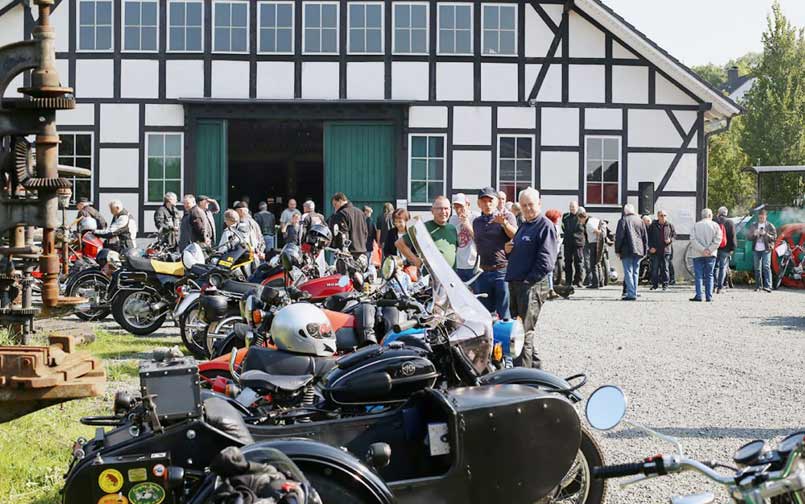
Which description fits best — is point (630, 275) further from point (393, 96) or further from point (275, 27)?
point (275, 27)

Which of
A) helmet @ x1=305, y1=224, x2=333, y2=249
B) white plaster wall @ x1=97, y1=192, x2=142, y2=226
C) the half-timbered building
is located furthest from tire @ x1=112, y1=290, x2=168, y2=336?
white plaster wall @ x1=97, y1=192, x2=142, y2=226

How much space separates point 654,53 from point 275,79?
8.63 m

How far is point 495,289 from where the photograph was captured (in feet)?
32.3

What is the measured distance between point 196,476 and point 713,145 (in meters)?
43.7

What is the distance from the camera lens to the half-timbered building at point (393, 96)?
73.7 ft

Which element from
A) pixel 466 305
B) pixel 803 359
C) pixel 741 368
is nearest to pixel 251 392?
pixel 466 305

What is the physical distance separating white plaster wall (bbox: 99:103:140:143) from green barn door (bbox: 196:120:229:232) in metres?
1.39

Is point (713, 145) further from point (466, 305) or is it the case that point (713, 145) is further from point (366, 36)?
point (466, 305)

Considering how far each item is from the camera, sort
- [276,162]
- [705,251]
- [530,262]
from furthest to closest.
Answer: [276,162] → [705,251] → [530,262]

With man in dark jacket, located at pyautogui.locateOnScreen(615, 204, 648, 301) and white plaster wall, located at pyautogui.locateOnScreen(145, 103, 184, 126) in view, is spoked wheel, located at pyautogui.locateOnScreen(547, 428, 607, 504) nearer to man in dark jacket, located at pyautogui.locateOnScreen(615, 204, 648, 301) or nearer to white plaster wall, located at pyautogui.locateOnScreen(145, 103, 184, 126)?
man in dark jacket, located at pyautogui.locateOnScreen(615, 204, 648, 301)

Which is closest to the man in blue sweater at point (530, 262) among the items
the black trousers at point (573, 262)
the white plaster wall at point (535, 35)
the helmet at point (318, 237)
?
the helmet at point (318, 237)

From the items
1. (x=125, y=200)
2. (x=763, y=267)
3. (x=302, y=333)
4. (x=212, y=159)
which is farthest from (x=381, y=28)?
(x=302, y=333)

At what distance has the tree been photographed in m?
42.5

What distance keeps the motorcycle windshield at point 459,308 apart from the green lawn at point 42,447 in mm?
2187
